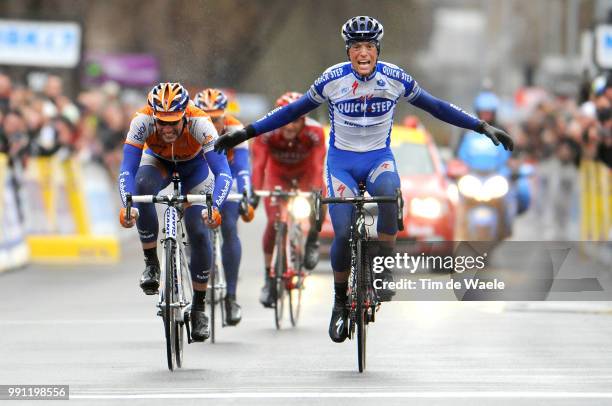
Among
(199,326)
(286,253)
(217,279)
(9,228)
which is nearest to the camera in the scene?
(199,326)

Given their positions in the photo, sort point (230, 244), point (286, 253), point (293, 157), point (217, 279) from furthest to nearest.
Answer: point (293, 157), point (286, 253), point (230, 244), point (217, 279)

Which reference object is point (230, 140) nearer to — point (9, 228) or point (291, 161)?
point (291, 161)

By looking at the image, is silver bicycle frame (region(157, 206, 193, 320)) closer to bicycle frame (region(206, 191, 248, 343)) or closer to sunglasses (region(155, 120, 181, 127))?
sunglasses (region(155, 120, 181, 127))

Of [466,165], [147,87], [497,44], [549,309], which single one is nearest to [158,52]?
[147,87]

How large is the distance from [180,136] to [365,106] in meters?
1.29

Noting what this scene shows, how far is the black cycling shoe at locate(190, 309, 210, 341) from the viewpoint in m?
12.2

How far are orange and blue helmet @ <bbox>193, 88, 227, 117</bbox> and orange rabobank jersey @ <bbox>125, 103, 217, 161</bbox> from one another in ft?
6.32

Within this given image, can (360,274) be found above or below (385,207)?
below

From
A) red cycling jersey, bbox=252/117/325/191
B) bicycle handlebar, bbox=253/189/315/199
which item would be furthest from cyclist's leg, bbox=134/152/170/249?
red cycling jersey, bbox=252/117/325/191

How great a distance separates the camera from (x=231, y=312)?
14.3m

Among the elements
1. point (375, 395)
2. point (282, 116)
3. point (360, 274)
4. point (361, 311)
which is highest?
point (282, 116)

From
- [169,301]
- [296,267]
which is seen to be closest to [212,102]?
[296,267]

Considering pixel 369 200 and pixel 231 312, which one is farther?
pixel 231 312

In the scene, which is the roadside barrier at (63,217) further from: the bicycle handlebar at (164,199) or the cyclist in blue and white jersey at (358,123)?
the bicycle handlebar at (164,199)
